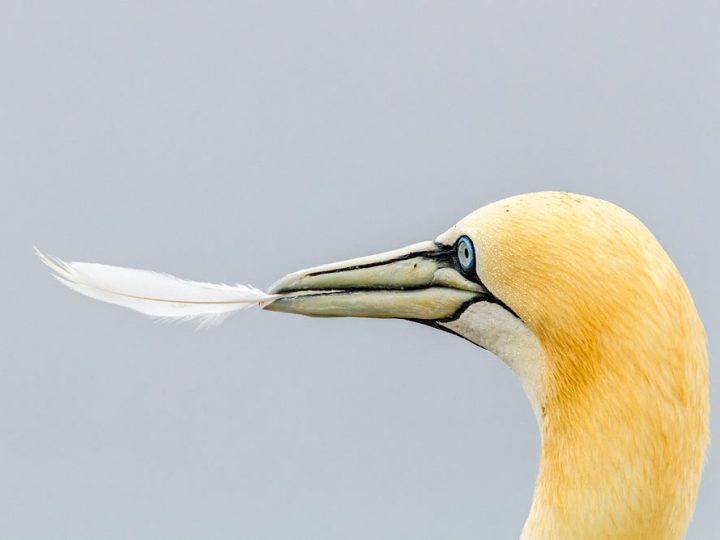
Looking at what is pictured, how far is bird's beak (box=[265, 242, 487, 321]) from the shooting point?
17.6 ft

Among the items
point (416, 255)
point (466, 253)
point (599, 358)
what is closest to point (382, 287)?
point (416, 255)

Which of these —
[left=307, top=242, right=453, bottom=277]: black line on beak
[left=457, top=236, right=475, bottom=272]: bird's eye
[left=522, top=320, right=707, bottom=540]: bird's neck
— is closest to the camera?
[left=522, top=320, right=707, bottom=540]: bird's neck

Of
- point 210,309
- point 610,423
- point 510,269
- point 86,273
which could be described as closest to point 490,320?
point 510,269

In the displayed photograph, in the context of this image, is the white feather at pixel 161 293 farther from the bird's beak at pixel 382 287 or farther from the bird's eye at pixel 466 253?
the bird's eye at pixel 466 253

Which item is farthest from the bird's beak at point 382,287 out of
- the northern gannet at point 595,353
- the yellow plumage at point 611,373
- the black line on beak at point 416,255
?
the yellow plumage at point 611,373

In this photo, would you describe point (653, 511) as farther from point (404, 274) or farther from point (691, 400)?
point (404, 274)

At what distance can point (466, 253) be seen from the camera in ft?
17.2

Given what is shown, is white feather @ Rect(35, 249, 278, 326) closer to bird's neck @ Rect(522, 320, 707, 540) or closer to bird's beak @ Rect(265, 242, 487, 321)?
bird's beak @ Rect(265, 242, 487, 321)

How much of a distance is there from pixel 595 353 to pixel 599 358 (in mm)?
20

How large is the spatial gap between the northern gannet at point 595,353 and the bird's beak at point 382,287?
111mm

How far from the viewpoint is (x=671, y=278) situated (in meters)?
4.76

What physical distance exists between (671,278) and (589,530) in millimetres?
813

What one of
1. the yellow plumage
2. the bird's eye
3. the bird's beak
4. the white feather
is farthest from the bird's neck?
the white feather

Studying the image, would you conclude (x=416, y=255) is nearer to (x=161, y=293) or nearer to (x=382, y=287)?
(x=382, y=287)
